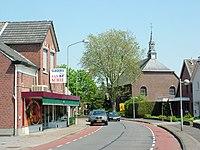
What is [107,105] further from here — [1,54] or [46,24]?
[1,54]

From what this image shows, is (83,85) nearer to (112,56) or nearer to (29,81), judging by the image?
(112,56)

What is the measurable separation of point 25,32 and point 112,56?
37082mm

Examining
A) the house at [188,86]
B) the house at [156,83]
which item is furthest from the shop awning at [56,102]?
the house at [156,83]

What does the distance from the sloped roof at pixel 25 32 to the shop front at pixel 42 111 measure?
512 centimetres

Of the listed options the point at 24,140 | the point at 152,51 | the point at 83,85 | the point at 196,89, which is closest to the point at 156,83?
the point at 152,51

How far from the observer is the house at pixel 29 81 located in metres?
29.7

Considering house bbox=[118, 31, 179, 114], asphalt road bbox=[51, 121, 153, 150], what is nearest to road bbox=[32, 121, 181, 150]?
asphalt road bbox=[51, 121, 153, 150]

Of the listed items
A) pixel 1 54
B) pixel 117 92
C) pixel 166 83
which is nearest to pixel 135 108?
pixel 117 92

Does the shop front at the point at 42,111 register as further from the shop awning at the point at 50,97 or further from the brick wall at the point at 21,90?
the brick wall at the point at 21,90

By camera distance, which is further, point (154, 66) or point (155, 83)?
point (154, 66)

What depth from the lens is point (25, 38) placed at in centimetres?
A: 3569

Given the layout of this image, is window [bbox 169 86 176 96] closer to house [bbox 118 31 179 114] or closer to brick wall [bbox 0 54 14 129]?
house [bbox 118 31 179 114]

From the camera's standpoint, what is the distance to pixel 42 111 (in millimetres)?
35031

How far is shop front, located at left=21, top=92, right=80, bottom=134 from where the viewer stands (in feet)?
101
